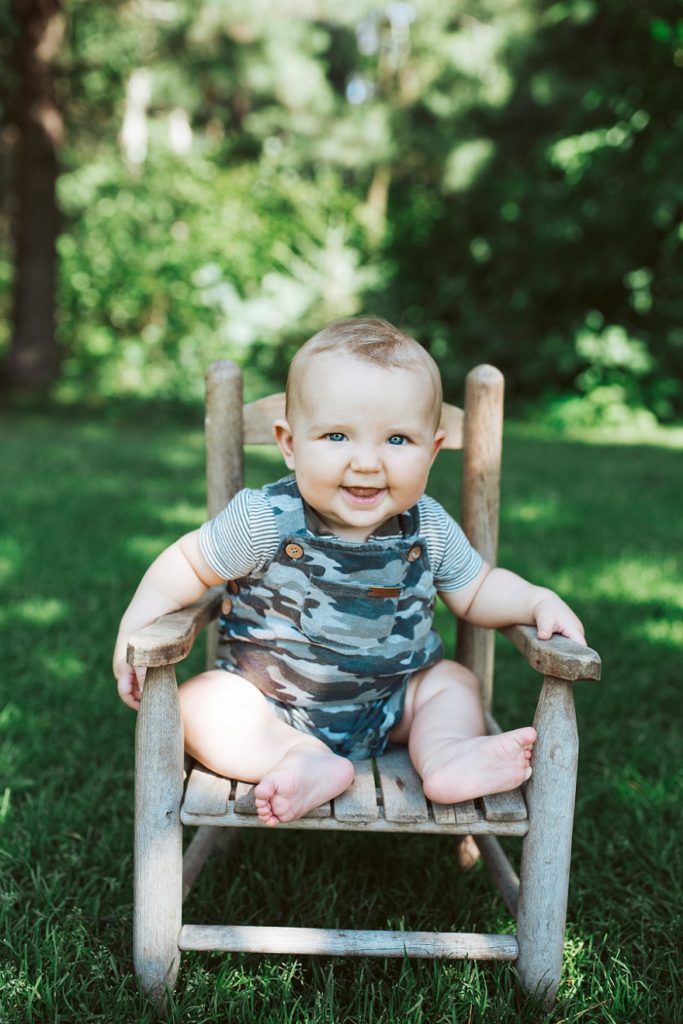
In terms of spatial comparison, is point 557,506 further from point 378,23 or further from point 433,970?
point 378,23

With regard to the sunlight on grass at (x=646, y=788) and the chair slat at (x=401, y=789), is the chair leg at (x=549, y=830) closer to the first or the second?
the chair slat at (x=401, y=789)

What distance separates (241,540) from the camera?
184 centimetres

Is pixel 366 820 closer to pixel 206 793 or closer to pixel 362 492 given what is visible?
pixel 206 793

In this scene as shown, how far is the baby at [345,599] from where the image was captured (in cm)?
172

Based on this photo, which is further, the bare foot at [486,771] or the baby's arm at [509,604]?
the baby's arm at [509,604]

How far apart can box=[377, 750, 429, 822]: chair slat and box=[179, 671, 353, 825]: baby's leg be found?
85 mm

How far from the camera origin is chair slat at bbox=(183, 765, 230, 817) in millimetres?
1587

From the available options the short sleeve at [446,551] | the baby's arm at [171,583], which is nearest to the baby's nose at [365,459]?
the short sleeve at [446,551]

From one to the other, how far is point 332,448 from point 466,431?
1.65 ft

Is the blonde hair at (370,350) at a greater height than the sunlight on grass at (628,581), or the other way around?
the blonde hair at (370,350)

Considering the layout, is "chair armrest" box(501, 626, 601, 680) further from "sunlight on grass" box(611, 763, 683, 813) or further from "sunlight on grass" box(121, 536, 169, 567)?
"sunlight on grass" box(121, 536, 169, 567)

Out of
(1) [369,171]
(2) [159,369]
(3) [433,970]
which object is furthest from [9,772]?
(1) [369,171]

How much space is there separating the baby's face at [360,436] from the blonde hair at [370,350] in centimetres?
1

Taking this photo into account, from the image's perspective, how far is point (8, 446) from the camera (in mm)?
7066
